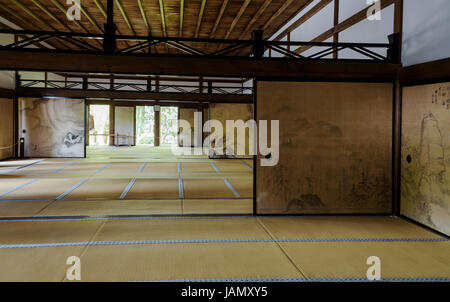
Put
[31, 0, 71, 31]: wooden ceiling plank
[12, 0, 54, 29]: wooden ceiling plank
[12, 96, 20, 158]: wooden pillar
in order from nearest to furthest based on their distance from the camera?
[31, 0, 71, 31]: wooden ceiling plank < [12, 0, 54, 29]: wooden ceiling plank < [12, 96, 20, 158]: wooden pillar

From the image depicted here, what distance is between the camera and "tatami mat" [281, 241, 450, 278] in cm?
341

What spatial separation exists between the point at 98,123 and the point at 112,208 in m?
17.9

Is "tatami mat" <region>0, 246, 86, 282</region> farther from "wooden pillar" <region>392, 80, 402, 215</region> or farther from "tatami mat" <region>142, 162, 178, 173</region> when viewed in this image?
"tatami mat" <region>142, 162, 178, 173</region>

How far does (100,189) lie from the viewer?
24.5 feet

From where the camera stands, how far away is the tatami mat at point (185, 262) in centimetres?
330

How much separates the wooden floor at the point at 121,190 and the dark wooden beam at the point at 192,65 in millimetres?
2247

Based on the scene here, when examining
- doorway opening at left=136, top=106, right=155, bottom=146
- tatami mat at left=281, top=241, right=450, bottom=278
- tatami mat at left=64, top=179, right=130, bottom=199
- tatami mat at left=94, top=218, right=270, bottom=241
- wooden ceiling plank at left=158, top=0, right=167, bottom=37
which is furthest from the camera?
doorway opening at left=136, top=106, right=155, bottom=146

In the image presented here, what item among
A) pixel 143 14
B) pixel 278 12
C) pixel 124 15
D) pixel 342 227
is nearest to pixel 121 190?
pixel 342 227

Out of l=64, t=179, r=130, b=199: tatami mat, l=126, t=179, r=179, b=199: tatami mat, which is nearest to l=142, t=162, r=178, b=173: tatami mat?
l=126, t=179, r=179, b=199: tatami mat

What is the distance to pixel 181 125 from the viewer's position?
70.1ft

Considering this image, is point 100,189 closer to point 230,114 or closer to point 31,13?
point 31,13

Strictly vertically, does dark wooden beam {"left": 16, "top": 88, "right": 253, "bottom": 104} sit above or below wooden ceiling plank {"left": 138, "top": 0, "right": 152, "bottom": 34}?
below

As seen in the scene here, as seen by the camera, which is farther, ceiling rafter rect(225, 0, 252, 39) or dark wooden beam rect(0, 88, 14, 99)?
dark wooden beam rect(0, 88, 14, 99)

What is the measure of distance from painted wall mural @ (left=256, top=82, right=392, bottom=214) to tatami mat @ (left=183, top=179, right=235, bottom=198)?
60.2 inches
